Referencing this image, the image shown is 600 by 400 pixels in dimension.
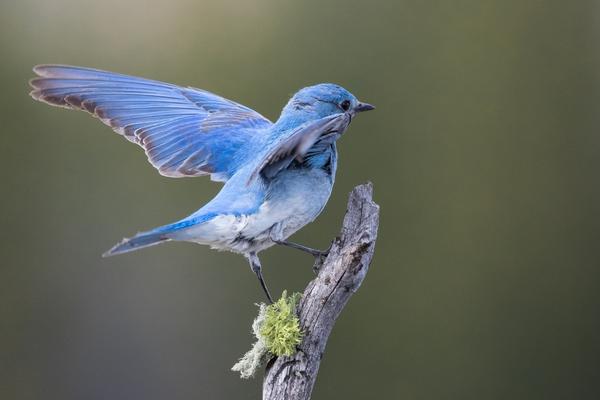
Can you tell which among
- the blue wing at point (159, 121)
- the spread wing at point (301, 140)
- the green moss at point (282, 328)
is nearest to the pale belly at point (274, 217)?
the spread wing at point (301, 140)

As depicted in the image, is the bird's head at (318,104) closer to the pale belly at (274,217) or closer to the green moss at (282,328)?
the pale belly at (274,217)

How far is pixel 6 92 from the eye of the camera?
818cm

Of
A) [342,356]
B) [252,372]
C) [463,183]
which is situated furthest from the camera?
[463,183]

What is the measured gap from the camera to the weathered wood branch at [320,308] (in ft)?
13.3

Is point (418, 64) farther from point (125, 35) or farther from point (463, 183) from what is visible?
point (125, 35)

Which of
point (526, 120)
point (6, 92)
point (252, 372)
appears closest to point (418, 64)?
point (526, 120)

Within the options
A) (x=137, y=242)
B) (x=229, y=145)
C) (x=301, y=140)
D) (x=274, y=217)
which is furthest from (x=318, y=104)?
(x=137, y=242)

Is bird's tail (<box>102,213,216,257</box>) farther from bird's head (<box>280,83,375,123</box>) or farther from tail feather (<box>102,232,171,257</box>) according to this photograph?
bird's head (<box>280,83,375,123</box>)

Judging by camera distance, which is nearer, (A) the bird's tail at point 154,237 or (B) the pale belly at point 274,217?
(A) the bird's tail at point 154,237

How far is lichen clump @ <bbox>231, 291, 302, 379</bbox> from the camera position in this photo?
4.09 metres

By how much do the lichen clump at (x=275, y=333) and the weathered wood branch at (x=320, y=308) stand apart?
0.04 m

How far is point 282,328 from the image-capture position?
411 cm

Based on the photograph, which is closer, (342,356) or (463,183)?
(342,356)

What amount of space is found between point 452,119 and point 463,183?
58cm
